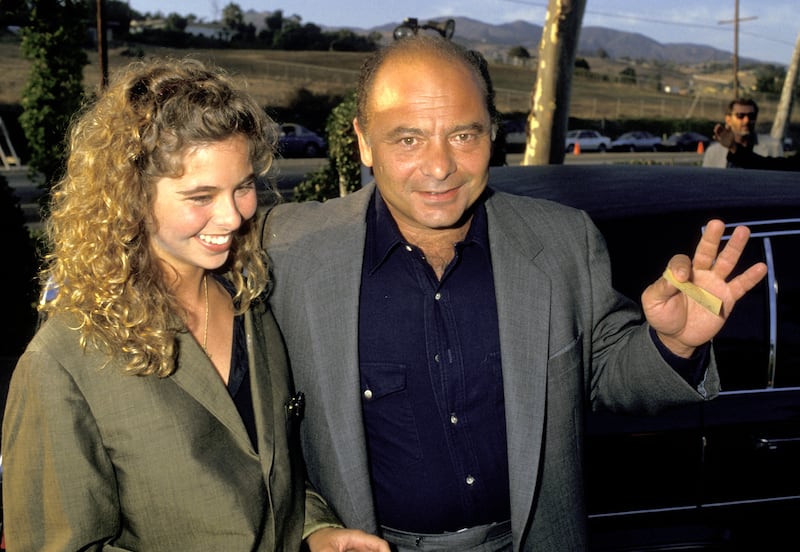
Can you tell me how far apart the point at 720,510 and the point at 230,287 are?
5.74ft

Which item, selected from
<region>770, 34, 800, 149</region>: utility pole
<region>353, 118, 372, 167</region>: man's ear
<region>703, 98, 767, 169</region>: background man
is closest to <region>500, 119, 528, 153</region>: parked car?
<region>770, 34, 800, 149</region>: utility pole

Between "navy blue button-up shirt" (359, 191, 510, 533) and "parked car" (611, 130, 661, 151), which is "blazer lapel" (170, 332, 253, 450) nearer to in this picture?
"navy blue button-up shirt" (359, 191, 510, 533)

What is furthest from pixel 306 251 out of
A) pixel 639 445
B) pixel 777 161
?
pixel 777 161

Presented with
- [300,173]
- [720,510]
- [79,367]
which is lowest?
[300,173]

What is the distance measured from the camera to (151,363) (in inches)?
66.0

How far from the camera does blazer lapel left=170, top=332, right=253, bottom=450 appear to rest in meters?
1.73

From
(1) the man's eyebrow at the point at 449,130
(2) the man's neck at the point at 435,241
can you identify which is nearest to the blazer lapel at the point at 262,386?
(2) the man's neck at the point at 435,241

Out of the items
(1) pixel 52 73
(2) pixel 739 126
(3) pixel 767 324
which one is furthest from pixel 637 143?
(3) pixel 767 324

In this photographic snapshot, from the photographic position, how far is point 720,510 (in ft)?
8.68

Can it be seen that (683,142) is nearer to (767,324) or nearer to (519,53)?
(767,324)

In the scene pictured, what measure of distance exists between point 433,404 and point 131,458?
746mm

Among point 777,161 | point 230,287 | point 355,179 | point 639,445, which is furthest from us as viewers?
point 355,179

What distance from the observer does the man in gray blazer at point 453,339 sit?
6.71 ft

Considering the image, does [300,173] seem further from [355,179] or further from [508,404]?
[508,404]
